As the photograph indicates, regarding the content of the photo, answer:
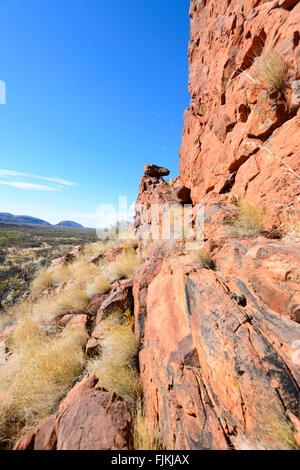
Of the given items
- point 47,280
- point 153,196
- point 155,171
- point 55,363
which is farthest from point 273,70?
point 47,280

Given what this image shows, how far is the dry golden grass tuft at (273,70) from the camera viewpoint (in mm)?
3051

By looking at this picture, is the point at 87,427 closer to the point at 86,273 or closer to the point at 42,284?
the point at 86,273

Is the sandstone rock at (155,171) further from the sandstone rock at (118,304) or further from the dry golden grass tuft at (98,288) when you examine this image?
the sandstone rock at (118,304)

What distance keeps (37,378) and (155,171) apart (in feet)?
35.9

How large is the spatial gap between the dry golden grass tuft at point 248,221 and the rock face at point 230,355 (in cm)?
30

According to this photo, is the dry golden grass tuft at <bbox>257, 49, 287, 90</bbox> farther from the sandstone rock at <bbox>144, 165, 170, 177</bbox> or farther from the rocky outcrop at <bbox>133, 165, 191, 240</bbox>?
the sandstone rock at <bbox>144, 165, 170, 177</bbox>

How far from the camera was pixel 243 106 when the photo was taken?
4016 millimetres

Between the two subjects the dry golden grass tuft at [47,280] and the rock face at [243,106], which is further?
the dry golden grass tuft at [47,280]

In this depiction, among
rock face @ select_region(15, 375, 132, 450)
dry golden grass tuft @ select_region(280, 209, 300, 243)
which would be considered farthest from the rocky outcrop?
rock face @ select_region(15, 375, 132, 450)

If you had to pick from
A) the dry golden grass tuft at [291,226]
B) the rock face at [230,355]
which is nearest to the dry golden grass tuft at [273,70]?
the dry golden grass tuft at [291,226]

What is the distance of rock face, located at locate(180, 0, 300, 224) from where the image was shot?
2959 millimetres

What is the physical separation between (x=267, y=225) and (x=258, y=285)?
1237 mm
